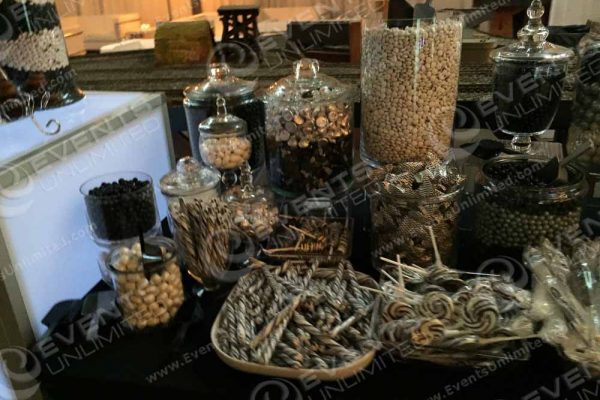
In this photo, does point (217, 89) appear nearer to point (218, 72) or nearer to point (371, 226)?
point (218, 72)

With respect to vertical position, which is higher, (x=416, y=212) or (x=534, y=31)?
(x=534, y=31)

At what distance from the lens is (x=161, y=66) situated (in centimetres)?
307

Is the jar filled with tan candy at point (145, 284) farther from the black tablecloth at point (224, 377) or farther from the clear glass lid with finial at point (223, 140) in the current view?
the clear glass lid with finial at point (223, 140)

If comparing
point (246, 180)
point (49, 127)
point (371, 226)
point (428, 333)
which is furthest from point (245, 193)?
point (428, 333)

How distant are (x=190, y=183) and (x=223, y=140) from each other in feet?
0.37

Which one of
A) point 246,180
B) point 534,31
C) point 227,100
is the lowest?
point 246,180

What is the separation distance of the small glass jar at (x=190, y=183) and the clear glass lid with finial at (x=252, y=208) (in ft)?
0.15

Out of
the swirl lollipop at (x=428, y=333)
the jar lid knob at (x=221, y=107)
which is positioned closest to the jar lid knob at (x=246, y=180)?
the jar lid knob at (x=221, y=107)

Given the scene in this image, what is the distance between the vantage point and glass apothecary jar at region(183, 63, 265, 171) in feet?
3.47

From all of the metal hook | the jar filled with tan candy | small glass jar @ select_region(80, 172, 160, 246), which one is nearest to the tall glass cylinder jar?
the metal hook

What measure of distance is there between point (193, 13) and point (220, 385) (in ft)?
15.6

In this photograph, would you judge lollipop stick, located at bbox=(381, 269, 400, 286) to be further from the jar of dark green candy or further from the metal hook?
the metal hook

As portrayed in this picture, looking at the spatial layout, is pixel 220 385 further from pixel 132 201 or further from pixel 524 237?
pixel 524 237

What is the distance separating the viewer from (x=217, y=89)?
1.07 meters
